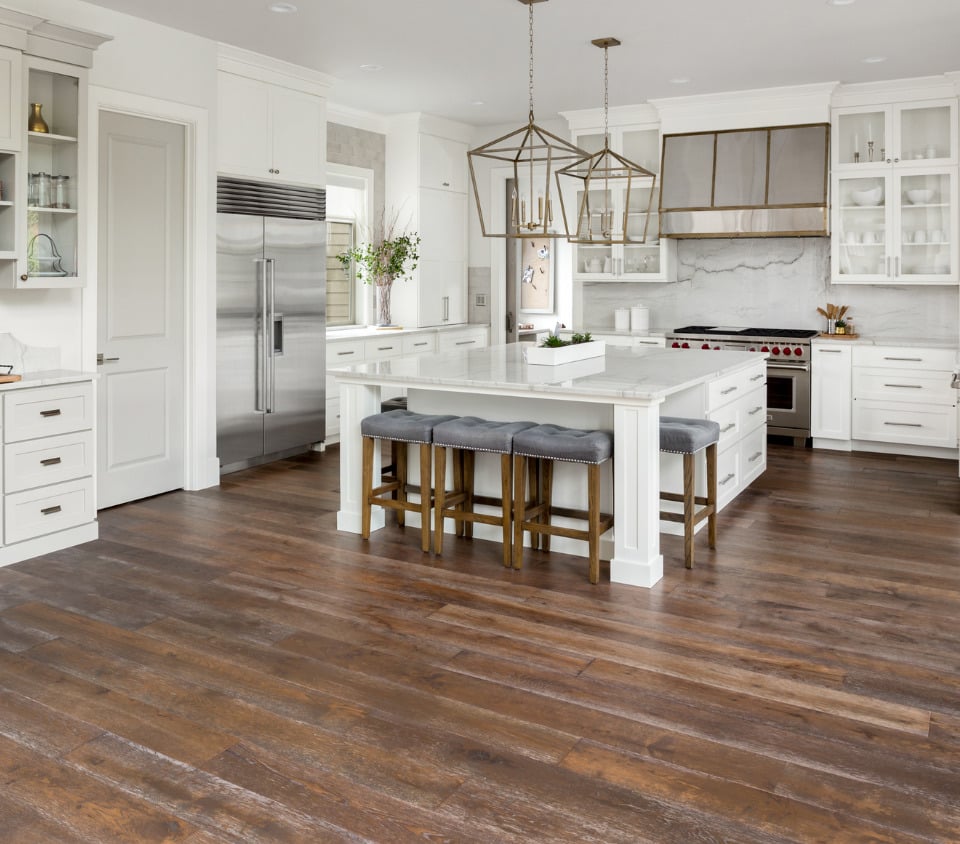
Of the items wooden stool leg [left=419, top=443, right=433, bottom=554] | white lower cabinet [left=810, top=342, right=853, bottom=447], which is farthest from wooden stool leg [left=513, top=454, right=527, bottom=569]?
white lower cabinet [left=810, top=342, right=853, bottom=447]

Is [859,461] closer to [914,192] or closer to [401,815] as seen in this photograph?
[914,192]

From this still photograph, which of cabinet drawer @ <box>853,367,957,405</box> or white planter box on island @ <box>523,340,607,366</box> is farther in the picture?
cabinet drawer @ <box>853,367,957,405</box>

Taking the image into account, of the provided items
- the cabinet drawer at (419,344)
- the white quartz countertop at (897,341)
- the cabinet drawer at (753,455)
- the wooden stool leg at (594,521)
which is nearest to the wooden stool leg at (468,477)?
the wooden stool leg at (594,521)

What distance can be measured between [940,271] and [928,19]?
222 centimetres

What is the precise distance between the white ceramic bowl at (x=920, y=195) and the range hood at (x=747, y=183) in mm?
602

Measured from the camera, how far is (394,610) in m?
3.69

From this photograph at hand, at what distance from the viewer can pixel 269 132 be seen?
6.26m

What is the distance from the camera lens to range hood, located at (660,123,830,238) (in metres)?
7.07

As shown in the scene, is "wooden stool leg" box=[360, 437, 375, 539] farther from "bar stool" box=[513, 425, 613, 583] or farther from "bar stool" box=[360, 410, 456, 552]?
"bar stool" box=[513, 425, 613, 583]

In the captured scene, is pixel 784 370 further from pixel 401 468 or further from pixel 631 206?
pixel 401 468

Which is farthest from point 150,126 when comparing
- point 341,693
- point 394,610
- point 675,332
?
point 675,332

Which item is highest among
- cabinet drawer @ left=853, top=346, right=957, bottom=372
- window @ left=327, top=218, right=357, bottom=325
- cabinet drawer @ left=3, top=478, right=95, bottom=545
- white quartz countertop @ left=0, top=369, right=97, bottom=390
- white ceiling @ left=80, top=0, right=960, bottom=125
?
white ceiling @ left=80, top=0, right=960, bottom=125

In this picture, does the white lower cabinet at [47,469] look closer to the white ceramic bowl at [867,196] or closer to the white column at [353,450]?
the white column at [353,450]

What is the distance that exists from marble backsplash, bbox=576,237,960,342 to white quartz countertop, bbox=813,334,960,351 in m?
0.10
